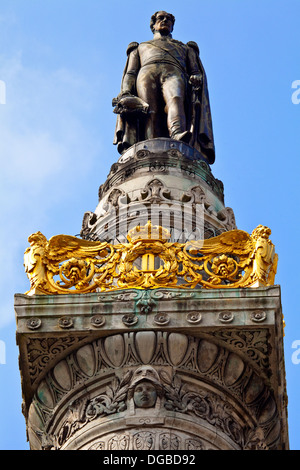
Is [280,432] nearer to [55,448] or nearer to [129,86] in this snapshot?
[55,448]

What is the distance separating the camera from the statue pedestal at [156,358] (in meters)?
27.5

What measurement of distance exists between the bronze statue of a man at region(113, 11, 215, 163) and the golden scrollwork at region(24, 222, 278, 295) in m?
7.13

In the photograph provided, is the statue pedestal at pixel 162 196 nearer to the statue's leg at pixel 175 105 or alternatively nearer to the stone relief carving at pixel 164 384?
the statue's leg at pixel 175 105

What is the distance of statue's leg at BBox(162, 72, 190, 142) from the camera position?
36.9m

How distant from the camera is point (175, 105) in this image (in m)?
37.7

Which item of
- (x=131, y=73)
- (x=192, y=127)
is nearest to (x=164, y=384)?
(x=192, y=127)

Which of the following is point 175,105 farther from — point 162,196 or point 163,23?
point 162,196

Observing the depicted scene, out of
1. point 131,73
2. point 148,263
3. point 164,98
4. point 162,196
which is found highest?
A: point 131,73

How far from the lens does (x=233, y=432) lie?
27.3 meters

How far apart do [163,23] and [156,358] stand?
15771 millimetres

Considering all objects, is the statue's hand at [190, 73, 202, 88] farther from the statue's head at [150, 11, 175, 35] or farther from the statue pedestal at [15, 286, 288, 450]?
the statue pedestal at [15, 286, 288, 450]

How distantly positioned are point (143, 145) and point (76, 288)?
7.73m
